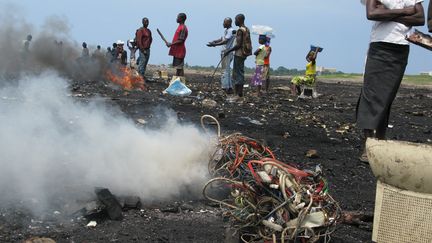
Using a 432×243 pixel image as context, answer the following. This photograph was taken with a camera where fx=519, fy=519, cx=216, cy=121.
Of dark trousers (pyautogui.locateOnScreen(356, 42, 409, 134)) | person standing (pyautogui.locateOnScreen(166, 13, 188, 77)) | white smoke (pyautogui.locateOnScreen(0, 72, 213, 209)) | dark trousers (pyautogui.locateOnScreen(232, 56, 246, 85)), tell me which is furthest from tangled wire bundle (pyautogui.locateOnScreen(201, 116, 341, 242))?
person standing (pyautogui.locateOnScreen(166, 13, 188, 77))

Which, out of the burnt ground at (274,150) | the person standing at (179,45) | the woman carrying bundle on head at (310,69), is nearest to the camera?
the burnt ground at (274,150)

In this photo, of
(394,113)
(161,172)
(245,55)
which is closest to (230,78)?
(245,55)

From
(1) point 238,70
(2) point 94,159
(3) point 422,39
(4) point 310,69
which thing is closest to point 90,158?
(2) point 94,159

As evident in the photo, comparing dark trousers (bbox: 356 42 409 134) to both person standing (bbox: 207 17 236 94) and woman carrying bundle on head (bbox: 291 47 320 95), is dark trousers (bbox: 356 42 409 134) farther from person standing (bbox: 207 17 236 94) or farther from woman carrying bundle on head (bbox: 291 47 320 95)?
woman carrying bundle on head (bbox: 291 47 320 95)

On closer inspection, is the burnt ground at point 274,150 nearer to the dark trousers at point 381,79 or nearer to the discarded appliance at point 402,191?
the discarded appliance at point 402,191

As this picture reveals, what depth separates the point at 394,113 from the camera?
11.5 m

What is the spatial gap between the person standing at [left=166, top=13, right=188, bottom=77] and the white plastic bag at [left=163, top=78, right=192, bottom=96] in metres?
1.26

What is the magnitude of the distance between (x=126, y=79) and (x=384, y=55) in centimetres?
1092

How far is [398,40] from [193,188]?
256cm

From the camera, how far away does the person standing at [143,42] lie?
16.2 meters

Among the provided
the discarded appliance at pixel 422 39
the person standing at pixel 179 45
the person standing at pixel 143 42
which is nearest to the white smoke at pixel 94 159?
the discarded appliance at pixel 422 39

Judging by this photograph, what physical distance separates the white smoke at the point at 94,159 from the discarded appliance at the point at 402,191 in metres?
1.76

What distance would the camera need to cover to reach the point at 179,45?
1355 centimetres

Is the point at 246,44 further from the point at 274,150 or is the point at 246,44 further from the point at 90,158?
the point at 90,158
